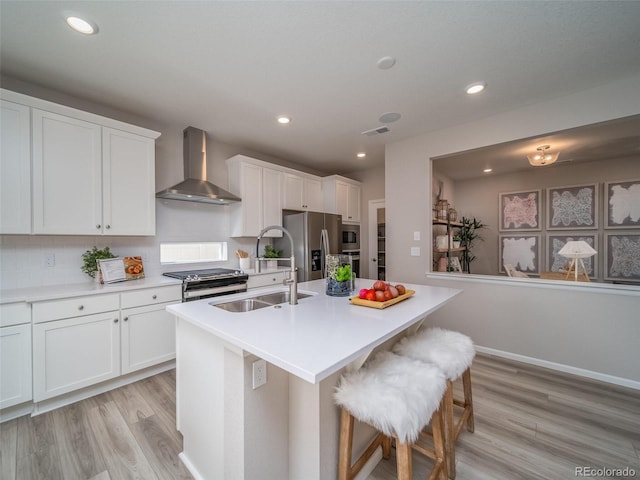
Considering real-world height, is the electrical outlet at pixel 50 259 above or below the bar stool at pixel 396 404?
above

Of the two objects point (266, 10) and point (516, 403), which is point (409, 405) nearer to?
point (516, 403)

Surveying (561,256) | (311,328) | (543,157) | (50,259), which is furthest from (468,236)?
(50,259)

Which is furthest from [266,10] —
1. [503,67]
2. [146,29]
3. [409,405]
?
[409,405]

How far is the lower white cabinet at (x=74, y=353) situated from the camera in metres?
1.91

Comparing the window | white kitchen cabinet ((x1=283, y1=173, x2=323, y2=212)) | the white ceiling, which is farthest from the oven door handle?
the white ceiling

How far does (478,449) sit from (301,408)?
1.23m

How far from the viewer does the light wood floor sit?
1466 mm

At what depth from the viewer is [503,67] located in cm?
204

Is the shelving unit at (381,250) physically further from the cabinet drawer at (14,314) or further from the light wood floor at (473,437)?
the cabinet drawer at (14,314)

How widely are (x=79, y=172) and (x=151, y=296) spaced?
4.07 ft

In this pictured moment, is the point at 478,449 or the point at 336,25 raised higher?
the point at 336,25

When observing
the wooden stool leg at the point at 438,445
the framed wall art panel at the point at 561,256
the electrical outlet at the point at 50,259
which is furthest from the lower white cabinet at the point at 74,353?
the framed wall art panel at the point at 561,256

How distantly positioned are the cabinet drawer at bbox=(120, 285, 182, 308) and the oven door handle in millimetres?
96

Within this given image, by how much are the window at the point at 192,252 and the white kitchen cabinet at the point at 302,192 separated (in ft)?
3.80
